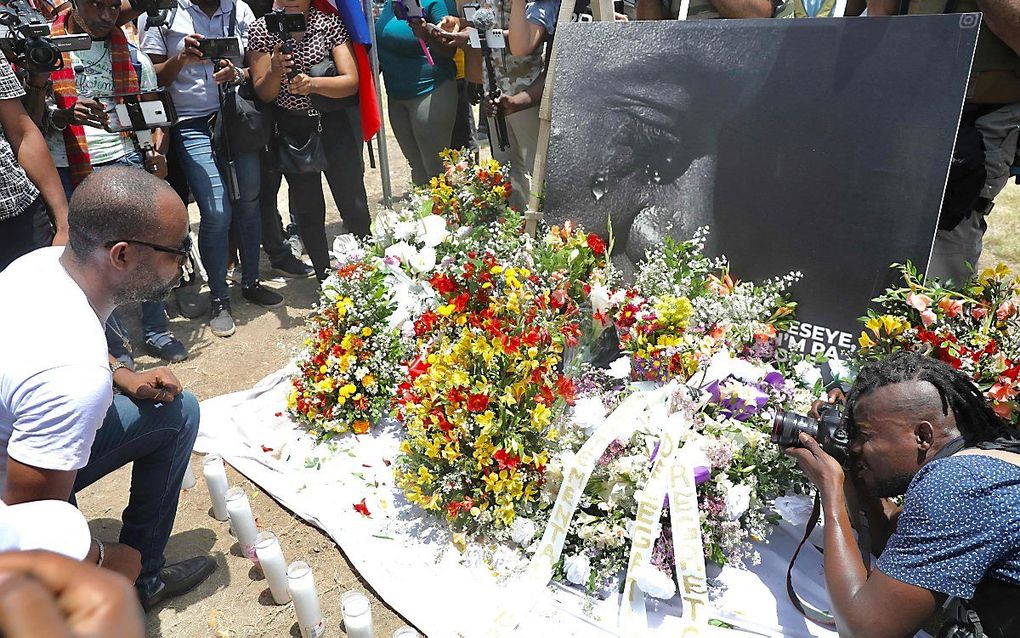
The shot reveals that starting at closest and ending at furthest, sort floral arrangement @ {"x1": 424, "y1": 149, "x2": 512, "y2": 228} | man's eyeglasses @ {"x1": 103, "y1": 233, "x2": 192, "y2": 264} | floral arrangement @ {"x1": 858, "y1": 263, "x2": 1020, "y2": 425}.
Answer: man's eyeglasses @ {"x1": 103, "y1": 233, "x2": 192, "y2": 264} → floral arrangement @ {"x1": 858, "y1": 263, "x2": 1020, "y2": 425} → floral arrangement @ {"x1": 424, "y1": 149, "x2": 512, "y2": 228}

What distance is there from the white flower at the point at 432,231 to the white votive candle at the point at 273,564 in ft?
6.08

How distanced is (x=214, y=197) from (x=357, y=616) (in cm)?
326

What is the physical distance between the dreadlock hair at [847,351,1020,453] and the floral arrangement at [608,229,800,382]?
86cm

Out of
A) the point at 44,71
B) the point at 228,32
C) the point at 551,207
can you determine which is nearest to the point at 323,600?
the point at 551,207

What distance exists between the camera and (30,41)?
138 inches

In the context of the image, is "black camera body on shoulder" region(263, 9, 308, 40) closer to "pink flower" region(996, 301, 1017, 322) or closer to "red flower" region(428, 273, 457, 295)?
"red flower" region(428, 273, 457, 295)

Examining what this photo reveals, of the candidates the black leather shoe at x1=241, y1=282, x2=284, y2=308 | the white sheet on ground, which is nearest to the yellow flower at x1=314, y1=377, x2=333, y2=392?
the white sheet on ground

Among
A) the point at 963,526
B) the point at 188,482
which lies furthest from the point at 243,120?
the point at 963,526

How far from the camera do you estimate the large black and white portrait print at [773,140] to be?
2.87 meters

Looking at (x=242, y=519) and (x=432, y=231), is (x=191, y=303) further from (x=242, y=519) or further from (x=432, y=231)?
(x=242, y=519)

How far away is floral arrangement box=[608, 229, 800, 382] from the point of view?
3111mm

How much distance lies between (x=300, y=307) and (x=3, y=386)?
3.39 meters

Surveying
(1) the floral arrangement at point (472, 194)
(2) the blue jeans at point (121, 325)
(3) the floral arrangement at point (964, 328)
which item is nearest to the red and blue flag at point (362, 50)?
(1) the floral arrangement at point (472, 194)

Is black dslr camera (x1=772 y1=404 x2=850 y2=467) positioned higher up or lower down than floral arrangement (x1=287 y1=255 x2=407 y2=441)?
higher up
